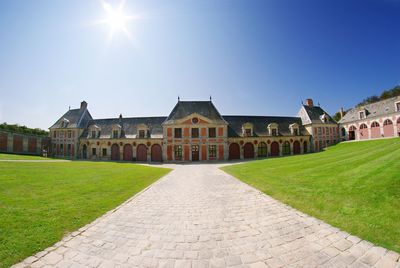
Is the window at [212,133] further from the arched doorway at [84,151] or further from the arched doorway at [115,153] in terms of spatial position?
the arched doorway at [84,151]

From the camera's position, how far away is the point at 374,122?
32.6 meters

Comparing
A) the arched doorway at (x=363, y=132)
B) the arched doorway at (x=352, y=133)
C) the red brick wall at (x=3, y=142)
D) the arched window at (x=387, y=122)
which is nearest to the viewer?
the red brick wall at (x=3, y=142)

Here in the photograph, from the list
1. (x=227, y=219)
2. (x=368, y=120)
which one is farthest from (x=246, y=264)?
(x=368, y=120)

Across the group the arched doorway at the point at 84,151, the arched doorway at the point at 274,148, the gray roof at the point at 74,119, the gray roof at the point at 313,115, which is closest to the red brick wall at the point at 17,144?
the gray roof at the point at 74,119

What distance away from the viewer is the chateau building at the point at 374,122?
29734 millimetres

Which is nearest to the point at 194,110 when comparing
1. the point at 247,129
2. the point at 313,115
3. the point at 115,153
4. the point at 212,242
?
the point at 247,129

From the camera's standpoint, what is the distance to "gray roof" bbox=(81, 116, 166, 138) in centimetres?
3422

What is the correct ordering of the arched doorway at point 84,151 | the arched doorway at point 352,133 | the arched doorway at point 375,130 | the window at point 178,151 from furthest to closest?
the arched doorway at point 352,133 < the arched doorway at point 84,151 < the arched doorway at point 375,130 < the window at point 178,151

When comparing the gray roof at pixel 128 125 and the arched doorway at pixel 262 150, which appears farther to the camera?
the gray roof at pixel 128 125

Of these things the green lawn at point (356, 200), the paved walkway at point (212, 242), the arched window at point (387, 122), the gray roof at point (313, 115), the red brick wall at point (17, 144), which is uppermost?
the gray roof at point (313, 115)

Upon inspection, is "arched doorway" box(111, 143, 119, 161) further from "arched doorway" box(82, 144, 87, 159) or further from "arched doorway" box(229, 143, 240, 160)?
"arched doorway" box(229, 143, 240, 160)

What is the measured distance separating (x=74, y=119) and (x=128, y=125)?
11.8 metres

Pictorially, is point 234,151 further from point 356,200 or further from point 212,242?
point 212,242

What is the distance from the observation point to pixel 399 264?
9.86 ft
